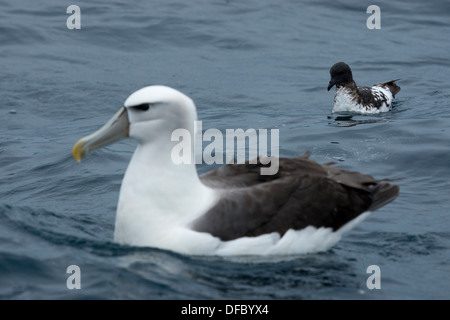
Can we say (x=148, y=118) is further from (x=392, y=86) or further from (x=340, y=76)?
(x=392, y=86)

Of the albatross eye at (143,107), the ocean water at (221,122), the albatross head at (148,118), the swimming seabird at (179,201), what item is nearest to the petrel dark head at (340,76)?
the ocean water at (221,122)

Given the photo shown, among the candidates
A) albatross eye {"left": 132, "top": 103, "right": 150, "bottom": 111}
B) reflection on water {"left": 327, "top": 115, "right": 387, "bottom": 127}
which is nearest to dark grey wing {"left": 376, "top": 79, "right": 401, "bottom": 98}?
reflection on water {"left": 327, "top": 115, "right": 387, "bottom": 127}

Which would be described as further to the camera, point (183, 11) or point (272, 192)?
point (183, 11)

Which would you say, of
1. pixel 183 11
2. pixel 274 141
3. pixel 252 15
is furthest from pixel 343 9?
pixel 274 141

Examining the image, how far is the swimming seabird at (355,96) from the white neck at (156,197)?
8323 millimetres

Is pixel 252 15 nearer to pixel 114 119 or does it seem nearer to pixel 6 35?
pixel 6 35

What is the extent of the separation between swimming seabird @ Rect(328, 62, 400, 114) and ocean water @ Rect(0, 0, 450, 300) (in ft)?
0.96

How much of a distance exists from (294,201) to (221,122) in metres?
6.25

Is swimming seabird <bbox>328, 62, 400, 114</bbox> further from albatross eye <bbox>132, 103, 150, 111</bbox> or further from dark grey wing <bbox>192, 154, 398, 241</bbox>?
albatross eye <bbox>132, 103, 150, 111</bbox>

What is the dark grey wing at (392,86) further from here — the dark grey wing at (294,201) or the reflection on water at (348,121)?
the dark grey wing at (294,201)

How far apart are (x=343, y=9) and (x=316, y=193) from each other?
47.3ft

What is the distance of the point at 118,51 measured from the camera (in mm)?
17469
